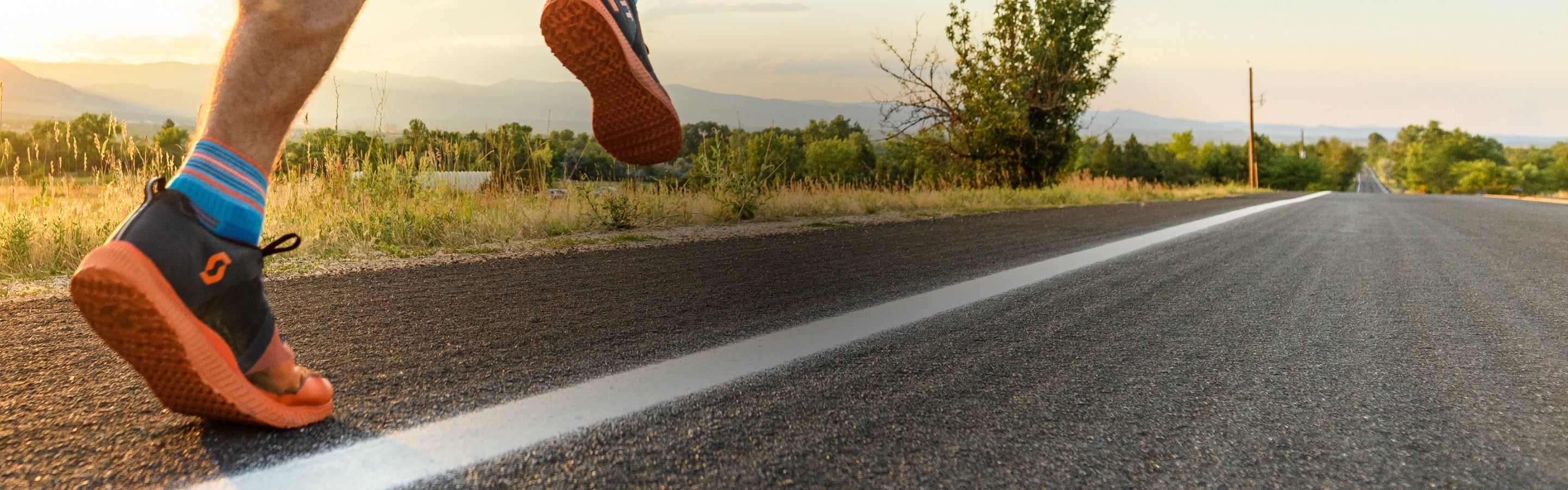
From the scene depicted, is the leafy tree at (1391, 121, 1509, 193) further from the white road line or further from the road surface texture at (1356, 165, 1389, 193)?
the white road line

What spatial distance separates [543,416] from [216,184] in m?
0.63

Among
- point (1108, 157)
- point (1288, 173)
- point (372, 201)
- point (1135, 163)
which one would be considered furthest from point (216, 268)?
point (1288, 173)

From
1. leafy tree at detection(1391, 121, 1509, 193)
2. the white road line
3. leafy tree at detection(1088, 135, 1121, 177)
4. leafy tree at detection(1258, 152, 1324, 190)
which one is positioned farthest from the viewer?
leafy tree at detection(1391, 121, 1509, 193)

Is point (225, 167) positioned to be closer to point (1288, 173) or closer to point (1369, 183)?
point (1288, 173)

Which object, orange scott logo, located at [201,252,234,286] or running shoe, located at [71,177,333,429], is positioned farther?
orange scott logo, located at [201,252,234,286]

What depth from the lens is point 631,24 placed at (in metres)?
2.33

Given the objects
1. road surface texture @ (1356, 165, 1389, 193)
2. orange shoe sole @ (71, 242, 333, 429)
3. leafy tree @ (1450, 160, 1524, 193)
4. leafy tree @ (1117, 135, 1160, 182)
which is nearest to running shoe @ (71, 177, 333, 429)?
orange shoe sole @ (71, 242, 333, 429)

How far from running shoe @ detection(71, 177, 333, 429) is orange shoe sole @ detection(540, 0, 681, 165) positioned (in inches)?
47.0

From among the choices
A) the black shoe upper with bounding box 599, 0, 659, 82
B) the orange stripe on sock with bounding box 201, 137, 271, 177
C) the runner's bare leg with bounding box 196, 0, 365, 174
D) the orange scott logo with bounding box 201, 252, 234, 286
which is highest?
the black shoe upper with bounding box 599, 0, 659, 82

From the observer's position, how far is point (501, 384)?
1.32 metres

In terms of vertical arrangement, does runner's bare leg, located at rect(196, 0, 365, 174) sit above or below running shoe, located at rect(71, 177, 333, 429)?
above

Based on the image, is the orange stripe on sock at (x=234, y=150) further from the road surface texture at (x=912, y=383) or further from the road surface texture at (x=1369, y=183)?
the road surface texture at (x=1369, y=183)

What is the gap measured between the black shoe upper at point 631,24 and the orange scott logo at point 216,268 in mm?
1274

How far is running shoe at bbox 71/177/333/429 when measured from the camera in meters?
1.01
